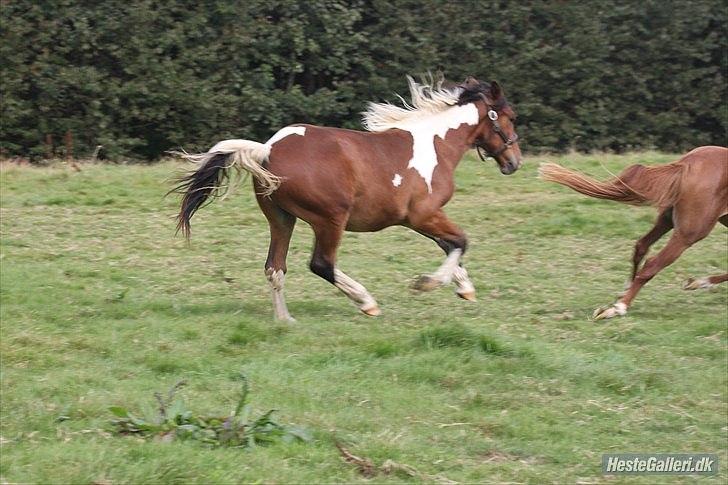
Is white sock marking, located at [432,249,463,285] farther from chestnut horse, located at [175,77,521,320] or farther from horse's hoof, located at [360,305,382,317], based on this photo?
horse's hoof, located at [360,305,382,317]

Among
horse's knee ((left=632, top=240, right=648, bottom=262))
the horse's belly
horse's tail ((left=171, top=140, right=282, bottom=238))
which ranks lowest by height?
horse's knee ((left=632, top=240, right=648, bottom=262))

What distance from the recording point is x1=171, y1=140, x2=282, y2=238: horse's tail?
840 centimetres

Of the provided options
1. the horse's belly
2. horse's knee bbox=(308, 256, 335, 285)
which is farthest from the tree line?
horse's knee bbox=(308, 256, 335, 285)

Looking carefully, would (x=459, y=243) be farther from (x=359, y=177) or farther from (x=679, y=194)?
(x=679, y=194)

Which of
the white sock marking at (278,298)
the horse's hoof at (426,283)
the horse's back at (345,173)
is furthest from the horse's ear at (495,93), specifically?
the white sock marking at (278,298)

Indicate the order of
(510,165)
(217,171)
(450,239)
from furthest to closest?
1. (510,165)
2. (450,239)
3. (217,171)

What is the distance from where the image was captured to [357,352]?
780 cm

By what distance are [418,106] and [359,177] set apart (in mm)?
1202

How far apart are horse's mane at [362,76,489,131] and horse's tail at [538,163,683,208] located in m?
0.93

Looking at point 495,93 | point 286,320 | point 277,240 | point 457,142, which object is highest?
point 495,93

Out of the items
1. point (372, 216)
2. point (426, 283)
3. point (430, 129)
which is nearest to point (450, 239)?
point (426, 283)

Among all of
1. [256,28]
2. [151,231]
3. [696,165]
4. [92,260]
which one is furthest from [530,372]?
[256,28]

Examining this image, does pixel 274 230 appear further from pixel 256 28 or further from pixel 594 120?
pixel 594 120

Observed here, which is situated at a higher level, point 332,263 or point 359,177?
point 359,177
